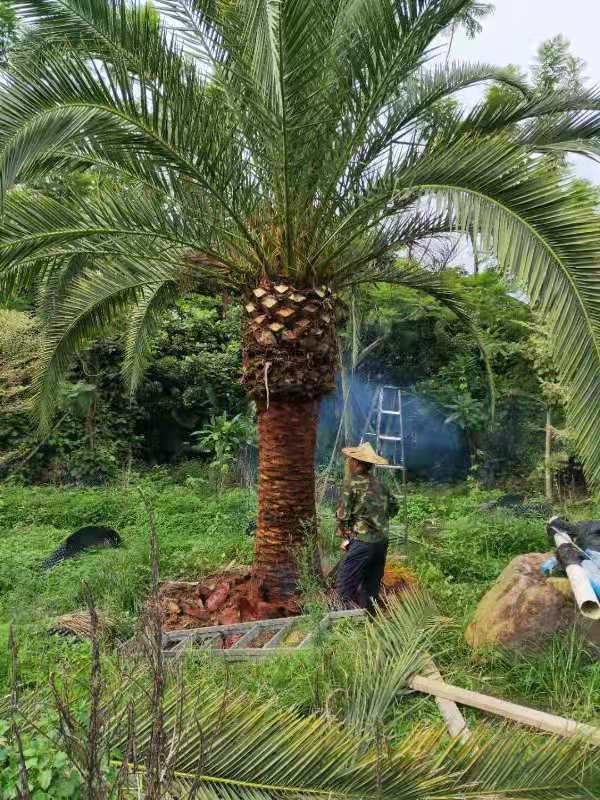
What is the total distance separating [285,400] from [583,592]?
9.50ft

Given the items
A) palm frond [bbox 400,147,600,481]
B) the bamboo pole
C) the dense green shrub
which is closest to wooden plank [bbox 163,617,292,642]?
the bamboo pole

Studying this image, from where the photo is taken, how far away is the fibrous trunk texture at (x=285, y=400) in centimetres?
578

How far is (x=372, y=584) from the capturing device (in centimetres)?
544

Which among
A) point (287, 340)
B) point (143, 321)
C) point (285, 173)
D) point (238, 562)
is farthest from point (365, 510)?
point (143, 321)

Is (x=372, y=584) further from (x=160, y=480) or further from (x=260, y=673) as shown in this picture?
(x=160, y=480)

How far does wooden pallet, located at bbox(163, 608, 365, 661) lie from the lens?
4281 mm

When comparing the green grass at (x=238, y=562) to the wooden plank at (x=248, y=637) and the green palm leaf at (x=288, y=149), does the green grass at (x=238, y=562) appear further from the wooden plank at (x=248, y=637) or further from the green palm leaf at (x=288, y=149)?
the green palm leaf at (x=288, y=149)

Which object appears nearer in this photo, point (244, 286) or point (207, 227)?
point (207, 227)

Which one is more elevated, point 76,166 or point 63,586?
point 76,166

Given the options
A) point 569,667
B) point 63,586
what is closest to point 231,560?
point 63,586

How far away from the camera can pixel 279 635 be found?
4.88 m

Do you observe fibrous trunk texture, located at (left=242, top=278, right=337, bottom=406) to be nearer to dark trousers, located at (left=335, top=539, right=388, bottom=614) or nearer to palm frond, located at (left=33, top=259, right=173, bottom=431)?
dark trousers, located at (left=335, top=539, right=388, bottom=614)

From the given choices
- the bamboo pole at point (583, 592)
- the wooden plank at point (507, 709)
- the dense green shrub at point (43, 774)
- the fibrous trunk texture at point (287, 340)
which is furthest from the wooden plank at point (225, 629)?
the dense green shrub at point (43, 774)

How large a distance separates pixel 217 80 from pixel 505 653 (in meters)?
5.09
